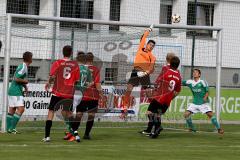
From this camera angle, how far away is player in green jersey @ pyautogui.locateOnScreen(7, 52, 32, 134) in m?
22.2

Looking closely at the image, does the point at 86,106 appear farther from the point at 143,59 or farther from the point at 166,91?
the point at 143,59

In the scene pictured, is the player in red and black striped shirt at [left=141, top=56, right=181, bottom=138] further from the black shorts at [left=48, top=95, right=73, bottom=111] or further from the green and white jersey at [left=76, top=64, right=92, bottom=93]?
the black shorts at [left=48, top=95, right=73, bottom=111]

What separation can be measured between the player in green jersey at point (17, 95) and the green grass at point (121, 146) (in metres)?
0.43

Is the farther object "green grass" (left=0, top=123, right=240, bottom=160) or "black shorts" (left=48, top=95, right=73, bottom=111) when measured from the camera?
"black shorts" (left=48, top=95, right=73, bottom=111)

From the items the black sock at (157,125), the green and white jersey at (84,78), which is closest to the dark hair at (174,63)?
the black sock at (157,125)

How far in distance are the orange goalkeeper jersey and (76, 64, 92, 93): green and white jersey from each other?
130 inches

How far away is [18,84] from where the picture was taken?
2234cm

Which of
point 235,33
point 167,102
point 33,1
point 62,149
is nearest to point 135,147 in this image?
point 62,149

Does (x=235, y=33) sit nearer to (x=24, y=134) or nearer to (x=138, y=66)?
(x=138, y=66)

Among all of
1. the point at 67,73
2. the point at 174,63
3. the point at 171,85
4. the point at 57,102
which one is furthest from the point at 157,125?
the point at 57,102

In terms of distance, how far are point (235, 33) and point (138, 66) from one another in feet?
59.0

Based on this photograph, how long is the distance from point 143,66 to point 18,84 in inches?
143

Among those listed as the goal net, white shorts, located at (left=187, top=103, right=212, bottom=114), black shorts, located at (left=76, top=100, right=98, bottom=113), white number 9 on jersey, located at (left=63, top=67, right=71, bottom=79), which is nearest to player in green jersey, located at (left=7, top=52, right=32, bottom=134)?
the goal net

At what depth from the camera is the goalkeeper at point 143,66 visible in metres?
23.9
